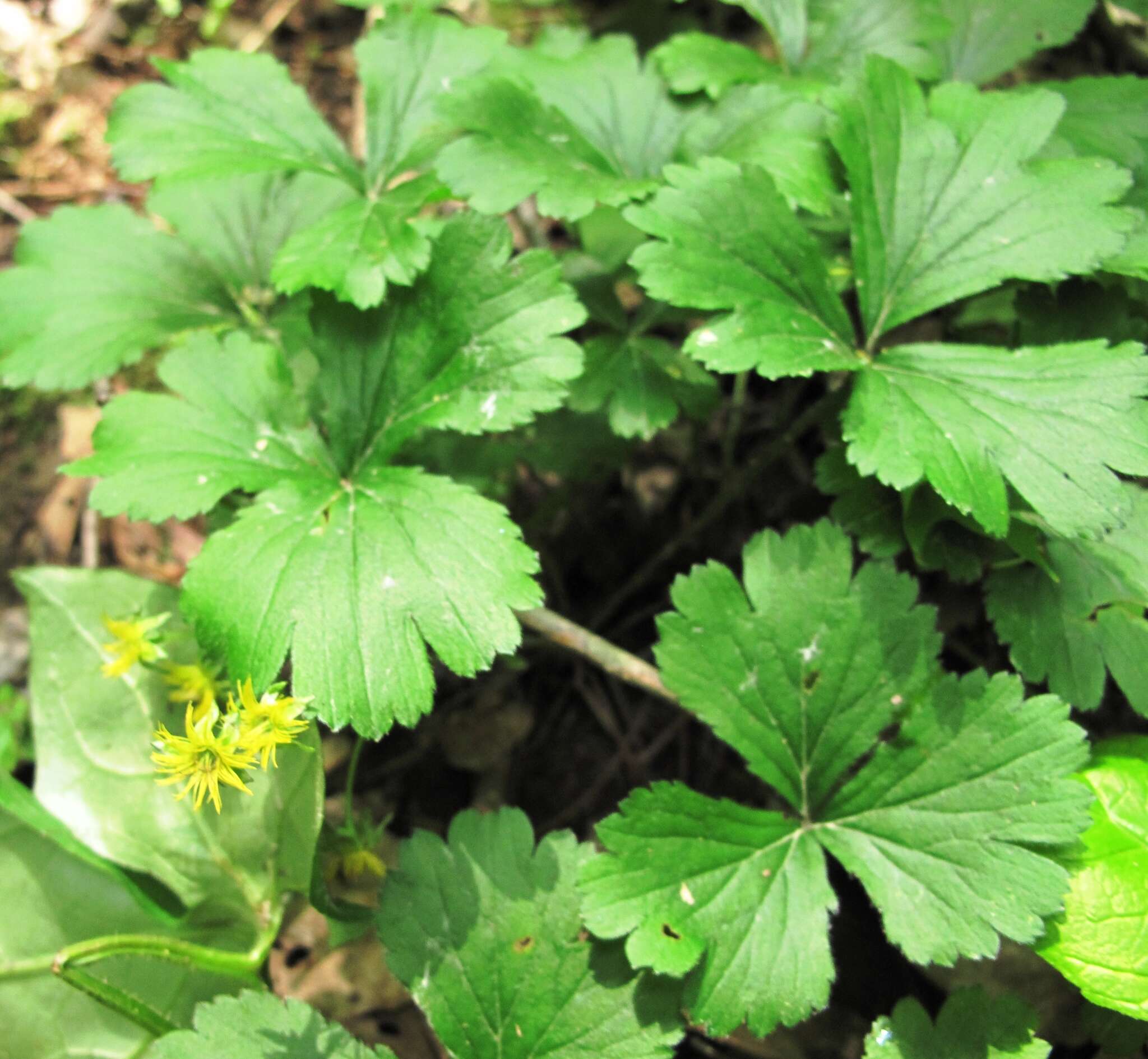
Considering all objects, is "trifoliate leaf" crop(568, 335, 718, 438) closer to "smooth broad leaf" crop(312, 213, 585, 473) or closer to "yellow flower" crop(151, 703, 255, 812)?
"smooth broad leaf" crop(312, 213, 585, 473)

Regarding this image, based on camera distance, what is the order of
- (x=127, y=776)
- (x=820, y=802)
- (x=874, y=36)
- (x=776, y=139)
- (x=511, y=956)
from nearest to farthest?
1. (x=511, y=956)
2. (x=820, y=802)
3. (x=776, y=139)
4. (x=127, y=776)
5. (x=874, y=36)

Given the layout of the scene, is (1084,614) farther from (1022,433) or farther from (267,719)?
(267,719)

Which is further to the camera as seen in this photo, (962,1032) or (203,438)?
(203,438)

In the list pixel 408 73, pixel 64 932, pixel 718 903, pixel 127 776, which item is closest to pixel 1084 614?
pixel 718 903

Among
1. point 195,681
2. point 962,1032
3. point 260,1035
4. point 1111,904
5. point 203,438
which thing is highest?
point 203,438

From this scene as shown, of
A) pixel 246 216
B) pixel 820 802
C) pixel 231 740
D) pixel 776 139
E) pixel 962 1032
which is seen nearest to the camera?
pixel 231 740

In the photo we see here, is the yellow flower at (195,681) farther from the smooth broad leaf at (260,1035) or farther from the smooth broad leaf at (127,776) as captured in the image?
the smooth broad leaf at (260,1035)
